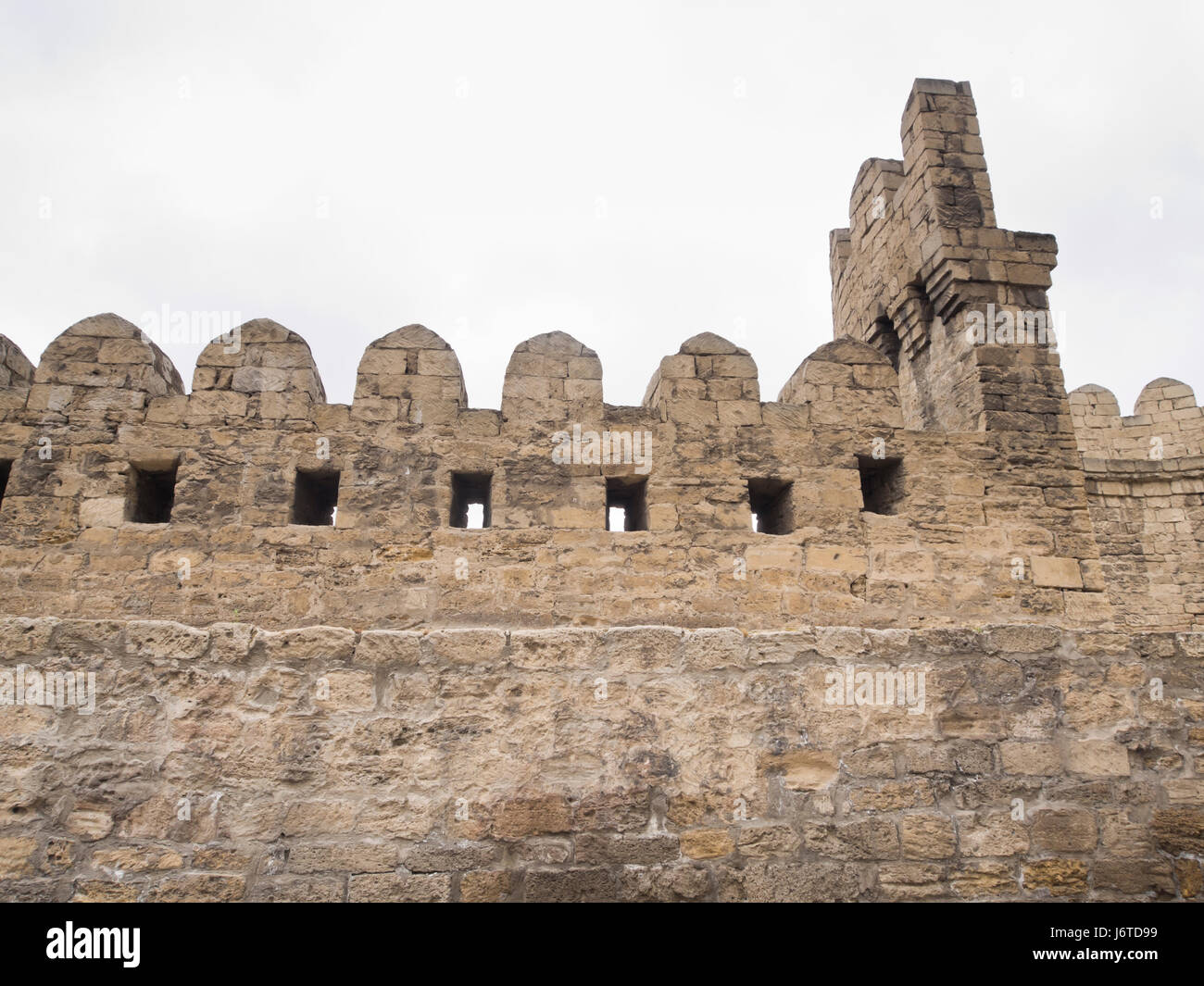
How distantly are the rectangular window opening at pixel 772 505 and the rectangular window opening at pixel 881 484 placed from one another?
62 cm

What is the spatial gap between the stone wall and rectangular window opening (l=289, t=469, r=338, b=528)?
3758 mm

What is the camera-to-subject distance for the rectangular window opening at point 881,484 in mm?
6828

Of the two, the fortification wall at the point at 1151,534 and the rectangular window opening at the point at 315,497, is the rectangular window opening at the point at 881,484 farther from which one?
the fortification wall at the point at 1151,534

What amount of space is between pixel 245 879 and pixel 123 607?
4.15 metres

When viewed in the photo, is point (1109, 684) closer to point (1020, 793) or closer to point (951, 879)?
point (1020, 793)

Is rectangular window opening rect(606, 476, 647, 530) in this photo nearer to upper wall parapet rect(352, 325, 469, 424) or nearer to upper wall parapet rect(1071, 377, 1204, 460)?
upper wall parapet rect(352, 325, 469, 424)

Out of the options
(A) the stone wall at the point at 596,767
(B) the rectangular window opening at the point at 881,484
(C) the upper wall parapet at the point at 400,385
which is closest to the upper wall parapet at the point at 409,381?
(C) the upper wall parapet at the point at 400,385

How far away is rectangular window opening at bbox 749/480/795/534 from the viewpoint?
6613mm

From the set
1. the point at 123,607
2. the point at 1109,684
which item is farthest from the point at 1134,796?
the point at 123,607

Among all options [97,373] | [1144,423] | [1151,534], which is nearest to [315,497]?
[97,373]

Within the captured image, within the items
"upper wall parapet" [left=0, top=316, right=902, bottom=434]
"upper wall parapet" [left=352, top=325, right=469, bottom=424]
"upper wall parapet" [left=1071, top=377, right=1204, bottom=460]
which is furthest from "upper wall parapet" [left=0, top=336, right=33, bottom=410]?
"upper wall parapet" [left=1071, top=377, right=1204, bottom=460]

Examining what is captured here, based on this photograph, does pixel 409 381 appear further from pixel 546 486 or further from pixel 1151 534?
pixel 1151 534

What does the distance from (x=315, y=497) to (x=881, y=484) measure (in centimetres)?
456

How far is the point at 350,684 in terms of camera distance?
267cm
